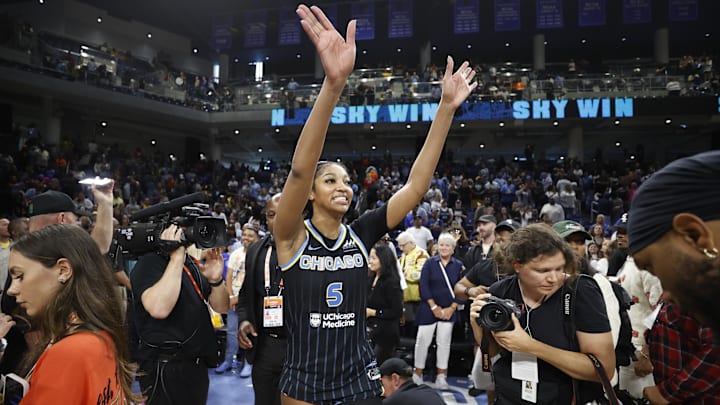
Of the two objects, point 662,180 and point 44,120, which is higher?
point 44,120

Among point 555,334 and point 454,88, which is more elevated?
point 454,88

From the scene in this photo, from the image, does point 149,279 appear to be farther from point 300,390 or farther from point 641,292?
point 641,292

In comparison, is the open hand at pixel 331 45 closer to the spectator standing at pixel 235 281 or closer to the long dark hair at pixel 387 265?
the spectator standing at pixel 235 281

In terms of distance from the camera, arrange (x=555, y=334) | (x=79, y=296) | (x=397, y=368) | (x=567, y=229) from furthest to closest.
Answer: (x=397, y=368)
(x=567, y=229)
(x=555, y=334)
(x=79, y=296)

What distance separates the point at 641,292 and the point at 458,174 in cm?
1526

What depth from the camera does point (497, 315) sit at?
2064 mm

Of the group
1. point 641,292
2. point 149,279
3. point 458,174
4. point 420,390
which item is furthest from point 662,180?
point 458,174

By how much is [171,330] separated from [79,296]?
1100 mm

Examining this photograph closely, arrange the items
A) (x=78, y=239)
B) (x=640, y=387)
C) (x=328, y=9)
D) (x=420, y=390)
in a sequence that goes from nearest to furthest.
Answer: (x=78, y=239) < (x=640, y=387) < (x=420, y=390) < (x=328, y=9)

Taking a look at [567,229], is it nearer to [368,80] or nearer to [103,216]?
[103,216]

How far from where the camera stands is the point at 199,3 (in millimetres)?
23828

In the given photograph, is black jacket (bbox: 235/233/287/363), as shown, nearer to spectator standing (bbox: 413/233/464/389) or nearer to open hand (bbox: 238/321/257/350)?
open hand (bbox: 238/321/257/350)

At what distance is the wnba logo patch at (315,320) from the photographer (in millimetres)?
2021

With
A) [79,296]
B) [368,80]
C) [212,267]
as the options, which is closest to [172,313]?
[212,267]
